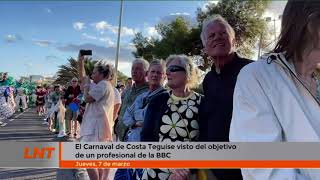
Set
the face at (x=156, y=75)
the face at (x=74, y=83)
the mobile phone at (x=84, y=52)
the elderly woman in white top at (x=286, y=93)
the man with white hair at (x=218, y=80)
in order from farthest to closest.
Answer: the face at (x=74, y=83) → the mobile phone at (x=84, y=52) → the face at (x=156, y=75) → the man with white hair at (x=218, y=80) → the elderly woman in white top at (x=286, y=93)

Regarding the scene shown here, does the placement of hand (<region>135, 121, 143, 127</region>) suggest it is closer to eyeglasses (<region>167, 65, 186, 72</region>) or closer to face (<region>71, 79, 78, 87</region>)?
eyeglasses (<region>167, 65, 186, 72</region>)

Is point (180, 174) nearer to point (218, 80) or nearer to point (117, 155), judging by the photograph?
point (117, 155)

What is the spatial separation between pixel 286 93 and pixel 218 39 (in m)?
1.56

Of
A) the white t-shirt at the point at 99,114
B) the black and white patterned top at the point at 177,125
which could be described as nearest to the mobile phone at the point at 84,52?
the white t-shirt at the point at 99,114

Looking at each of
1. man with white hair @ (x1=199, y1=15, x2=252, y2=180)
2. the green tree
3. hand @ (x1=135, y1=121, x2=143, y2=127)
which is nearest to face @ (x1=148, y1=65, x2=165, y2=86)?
hand @ (x1=135, y1=121, x2=143, y2=127)

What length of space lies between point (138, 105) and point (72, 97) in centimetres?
727

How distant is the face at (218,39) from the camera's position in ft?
9.55

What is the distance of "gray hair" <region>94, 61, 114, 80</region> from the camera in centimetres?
506

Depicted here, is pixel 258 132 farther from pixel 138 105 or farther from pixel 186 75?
pixel 138 105

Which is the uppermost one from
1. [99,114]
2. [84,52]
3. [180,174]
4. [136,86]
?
[84,52]

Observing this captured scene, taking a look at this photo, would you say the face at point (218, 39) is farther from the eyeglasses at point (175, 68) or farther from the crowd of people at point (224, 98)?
the eyeglasses at point (175, 68)

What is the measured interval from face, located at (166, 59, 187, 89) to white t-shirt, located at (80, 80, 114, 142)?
170cm

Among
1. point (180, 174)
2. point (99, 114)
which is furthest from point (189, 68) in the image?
point (99, 114)

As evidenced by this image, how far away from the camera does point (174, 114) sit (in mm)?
3137
